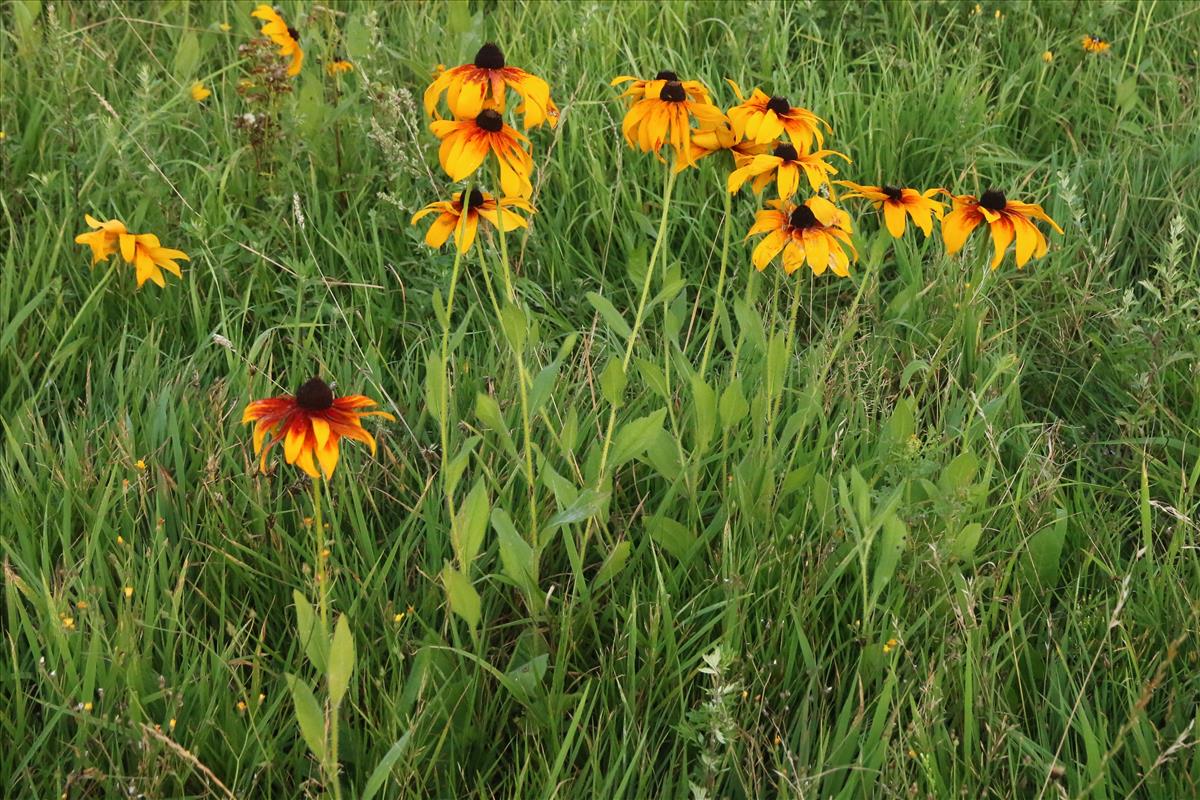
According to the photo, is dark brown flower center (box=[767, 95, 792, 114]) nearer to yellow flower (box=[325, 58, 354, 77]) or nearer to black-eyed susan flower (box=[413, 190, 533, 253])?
black-eyed susan flower (box=[413, 190, 533, 253])

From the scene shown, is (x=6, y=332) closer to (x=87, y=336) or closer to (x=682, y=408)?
(x=87, y=336)

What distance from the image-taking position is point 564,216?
2885 millimetres

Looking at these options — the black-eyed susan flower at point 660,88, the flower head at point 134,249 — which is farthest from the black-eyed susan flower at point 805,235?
the flower head at point 134,249

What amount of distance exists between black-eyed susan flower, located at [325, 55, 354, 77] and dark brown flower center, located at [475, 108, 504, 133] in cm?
161

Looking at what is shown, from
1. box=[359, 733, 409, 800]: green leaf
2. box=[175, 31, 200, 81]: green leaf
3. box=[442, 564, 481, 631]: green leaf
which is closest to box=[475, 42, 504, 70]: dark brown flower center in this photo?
box=[442, 564, 481, 631]: green leaf

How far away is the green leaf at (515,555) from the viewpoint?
1693 mm

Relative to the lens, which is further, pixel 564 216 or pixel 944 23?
pixel 944 23

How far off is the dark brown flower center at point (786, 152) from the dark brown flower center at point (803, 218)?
0.08 m

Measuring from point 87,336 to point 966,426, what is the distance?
174cm

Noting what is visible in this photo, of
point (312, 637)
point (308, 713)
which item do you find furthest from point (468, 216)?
point (308, 713)

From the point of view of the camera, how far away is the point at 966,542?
5.98 ft

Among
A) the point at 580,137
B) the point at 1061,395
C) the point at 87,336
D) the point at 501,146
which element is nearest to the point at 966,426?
the point at 1061,395

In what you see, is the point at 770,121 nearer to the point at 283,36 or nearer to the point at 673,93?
the point at 673,93

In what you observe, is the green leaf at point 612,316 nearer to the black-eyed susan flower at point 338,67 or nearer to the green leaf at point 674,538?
the green leaf at point 674,538
